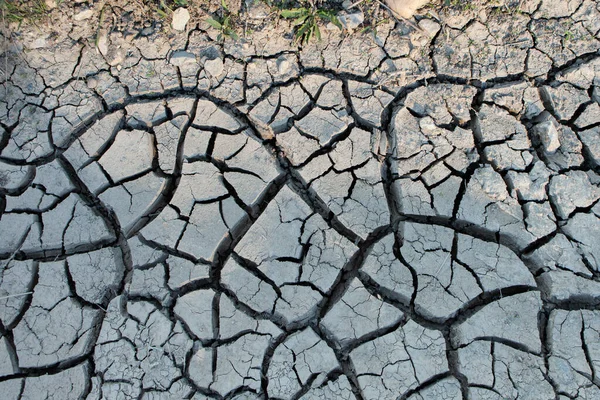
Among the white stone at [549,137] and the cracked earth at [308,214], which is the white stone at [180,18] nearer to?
the cracked earth at [308,214]

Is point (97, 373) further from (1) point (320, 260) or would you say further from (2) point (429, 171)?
(2) point (429, 171)

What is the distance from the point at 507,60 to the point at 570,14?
1.67 ft

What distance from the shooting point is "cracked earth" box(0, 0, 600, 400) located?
2357 mm

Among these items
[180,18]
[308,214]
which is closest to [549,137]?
[308,214]

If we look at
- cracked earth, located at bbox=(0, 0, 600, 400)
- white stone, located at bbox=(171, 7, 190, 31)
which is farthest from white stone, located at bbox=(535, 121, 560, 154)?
white stone, located at bbox=(171, 7, 190, 31)

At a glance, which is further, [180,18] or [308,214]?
[180,18]

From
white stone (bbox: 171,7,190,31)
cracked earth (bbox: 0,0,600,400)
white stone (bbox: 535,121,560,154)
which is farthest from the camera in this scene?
white stone (bbox: 171,7,190,31)

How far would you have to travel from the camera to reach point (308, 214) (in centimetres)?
258

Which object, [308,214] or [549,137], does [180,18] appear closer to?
[308,214]

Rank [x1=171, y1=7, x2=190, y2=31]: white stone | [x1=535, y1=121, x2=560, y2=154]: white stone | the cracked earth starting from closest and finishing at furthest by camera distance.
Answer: the cracked earth < [x1=535, y1=121, x2=560, y2=154]: white stone < [x1=171, y1=7, x2=190, y2=31]: white stone

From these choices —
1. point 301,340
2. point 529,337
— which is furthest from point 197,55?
point 529,337

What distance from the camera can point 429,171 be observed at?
2.64m

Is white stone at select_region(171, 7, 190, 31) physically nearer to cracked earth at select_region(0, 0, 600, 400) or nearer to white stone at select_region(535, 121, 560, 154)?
cracked earth at select_region(0, 0, 600, 400)

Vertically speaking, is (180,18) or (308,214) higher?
(180,18)
